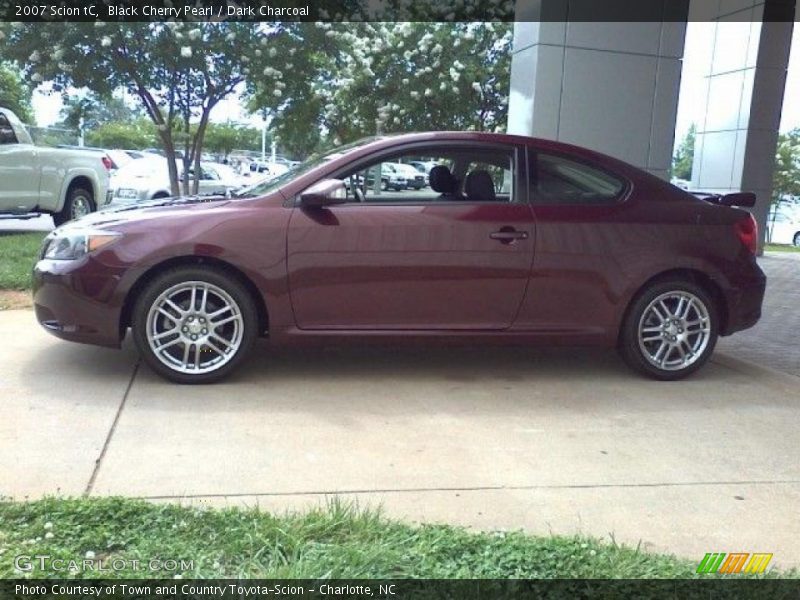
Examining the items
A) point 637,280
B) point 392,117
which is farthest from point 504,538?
point 392,117

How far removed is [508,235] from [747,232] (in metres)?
1.73

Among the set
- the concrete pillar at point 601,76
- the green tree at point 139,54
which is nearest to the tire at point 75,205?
the green tree at point 139,54

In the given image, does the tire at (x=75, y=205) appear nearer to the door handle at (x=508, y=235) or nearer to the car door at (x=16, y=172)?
the car door at (x=16, y=172)

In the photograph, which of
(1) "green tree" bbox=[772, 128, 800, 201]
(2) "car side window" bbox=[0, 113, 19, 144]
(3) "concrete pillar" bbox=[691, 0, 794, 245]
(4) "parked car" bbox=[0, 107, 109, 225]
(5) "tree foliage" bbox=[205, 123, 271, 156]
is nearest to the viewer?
(2) "car side window" bbox=[0, 113, 19, 144]

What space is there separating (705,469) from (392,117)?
16453 mm

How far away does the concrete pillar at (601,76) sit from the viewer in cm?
869

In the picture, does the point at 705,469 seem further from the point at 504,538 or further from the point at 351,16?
the point at 351,16

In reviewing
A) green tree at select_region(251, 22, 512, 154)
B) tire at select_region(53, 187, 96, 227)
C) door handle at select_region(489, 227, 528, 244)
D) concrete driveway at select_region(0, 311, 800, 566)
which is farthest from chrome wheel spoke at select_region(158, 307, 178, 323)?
green tree at select_region(251, 22, 512, 154)

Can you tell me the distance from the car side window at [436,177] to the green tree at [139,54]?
9083 millimetres

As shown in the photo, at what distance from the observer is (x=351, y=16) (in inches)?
605

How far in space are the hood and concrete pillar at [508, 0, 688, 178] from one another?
→ 4870 millimetres

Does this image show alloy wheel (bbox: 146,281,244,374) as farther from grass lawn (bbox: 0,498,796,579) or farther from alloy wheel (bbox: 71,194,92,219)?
alloy wheel (bbox: 71,194,92,219)

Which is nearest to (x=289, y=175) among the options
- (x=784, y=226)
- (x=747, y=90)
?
(x=747, y=90)

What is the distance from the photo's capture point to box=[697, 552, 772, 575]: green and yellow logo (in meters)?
2.84
